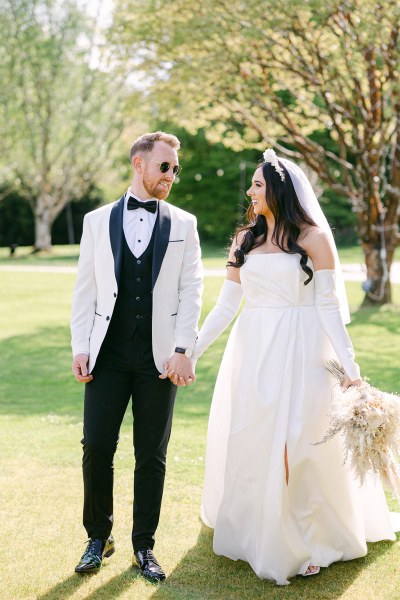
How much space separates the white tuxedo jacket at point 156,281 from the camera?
→ 4055mm

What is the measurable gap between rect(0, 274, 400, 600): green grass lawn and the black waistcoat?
1.33m

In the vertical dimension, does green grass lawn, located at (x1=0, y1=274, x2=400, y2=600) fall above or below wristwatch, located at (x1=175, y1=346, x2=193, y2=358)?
below

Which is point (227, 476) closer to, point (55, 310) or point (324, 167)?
point (324, 167)

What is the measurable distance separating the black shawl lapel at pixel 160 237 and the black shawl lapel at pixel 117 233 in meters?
0.18

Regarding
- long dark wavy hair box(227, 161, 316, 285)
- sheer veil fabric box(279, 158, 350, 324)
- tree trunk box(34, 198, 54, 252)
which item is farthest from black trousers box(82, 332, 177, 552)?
tree trunk box(34, 198, 54, 252)

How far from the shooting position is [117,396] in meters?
4.09

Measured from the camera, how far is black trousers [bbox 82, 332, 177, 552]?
4070 millimetres

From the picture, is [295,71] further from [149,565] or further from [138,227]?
[149,565]

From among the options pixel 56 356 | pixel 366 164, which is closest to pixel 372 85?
pixel 366 164

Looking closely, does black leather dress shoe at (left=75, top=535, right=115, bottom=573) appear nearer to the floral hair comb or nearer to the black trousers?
the black trousers

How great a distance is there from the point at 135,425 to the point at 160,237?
1038 mm

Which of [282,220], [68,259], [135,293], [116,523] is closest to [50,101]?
[68,259]

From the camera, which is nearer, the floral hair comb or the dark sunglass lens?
the dark sunglass lens

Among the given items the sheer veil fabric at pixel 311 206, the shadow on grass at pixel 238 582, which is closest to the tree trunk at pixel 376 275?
the sheer veil fabric at pixel 311 206
